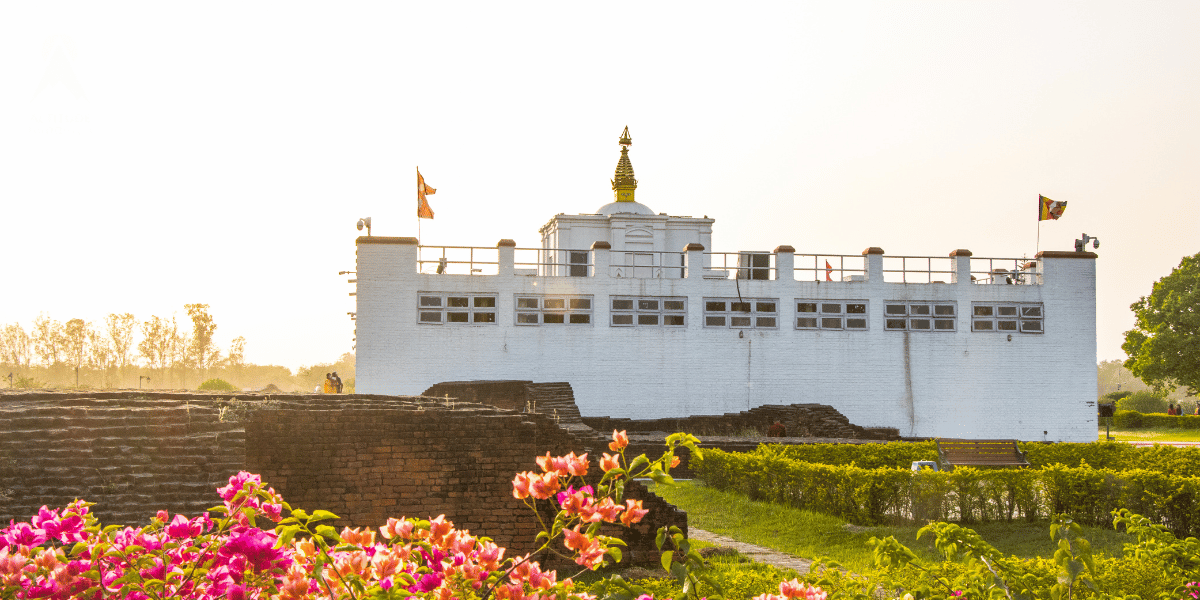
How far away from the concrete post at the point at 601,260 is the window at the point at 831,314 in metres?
6.66

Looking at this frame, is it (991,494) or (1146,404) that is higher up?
(991,494)

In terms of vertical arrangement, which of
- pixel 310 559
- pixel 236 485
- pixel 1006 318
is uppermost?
pixel 1006 318

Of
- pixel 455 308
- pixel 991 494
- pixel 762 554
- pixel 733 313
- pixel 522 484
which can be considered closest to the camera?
pixel 522 484

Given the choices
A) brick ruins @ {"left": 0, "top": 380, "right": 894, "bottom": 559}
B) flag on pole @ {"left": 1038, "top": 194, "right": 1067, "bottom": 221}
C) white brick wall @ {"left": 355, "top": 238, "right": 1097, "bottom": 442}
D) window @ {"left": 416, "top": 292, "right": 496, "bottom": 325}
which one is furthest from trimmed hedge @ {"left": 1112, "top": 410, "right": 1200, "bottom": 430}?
brick ruins @ {"left": 0, "top": 380, "right": 894, "bottom": 559}

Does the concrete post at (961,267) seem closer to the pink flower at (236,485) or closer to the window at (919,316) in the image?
the window at (919,316)

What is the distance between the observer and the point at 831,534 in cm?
1295

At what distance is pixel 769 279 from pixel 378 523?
2200 centimetres

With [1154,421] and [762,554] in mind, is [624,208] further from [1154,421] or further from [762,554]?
[1154,421]

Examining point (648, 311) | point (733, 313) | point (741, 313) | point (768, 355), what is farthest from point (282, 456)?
point (768, 355)

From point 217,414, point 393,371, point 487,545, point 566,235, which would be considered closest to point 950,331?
point 566,235

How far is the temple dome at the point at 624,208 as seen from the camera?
36.8 meters

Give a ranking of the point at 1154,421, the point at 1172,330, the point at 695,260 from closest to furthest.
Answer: the point at 695,260 → the point at 1154,421 → the point at 1172,330

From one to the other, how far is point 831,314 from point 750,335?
3.01m

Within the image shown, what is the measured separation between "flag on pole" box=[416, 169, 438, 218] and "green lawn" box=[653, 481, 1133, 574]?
17.4 m
